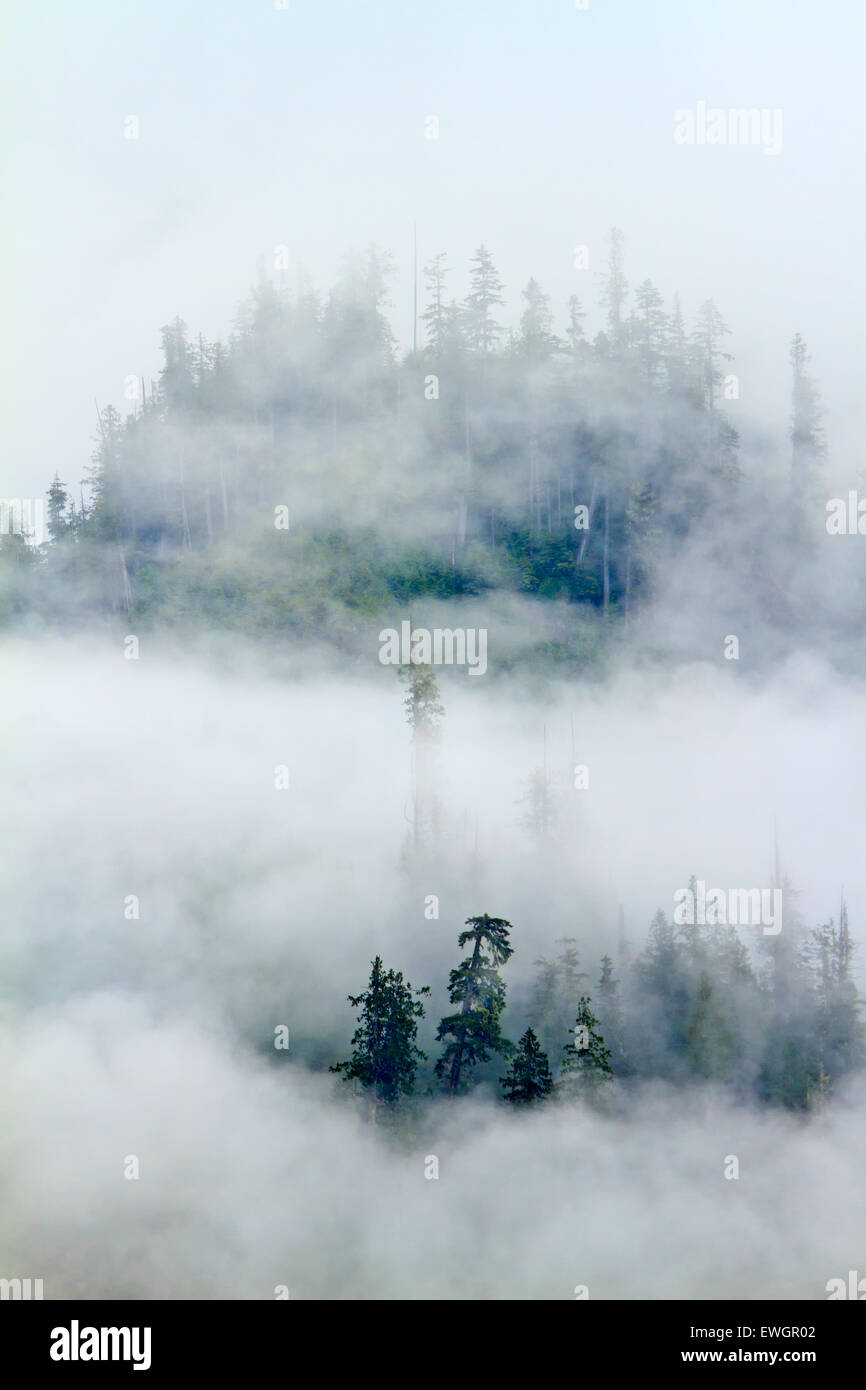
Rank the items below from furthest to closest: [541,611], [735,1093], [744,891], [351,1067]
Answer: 1. [744,891]
2. [541,611]
3. [735,1093]
4. [351,1067]

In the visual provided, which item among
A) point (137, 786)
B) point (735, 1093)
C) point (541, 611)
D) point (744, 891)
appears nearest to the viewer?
point (735, 1093)

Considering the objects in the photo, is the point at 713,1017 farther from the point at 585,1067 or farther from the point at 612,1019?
the point at 585,1067

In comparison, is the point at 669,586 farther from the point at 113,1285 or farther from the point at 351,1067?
the point at 113,1285

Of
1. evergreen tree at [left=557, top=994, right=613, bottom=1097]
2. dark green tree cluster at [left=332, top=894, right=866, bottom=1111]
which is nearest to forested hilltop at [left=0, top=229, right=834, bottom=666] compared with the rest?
dark green tree cluster at [left=332, top=894, right=866, bottom=1111]

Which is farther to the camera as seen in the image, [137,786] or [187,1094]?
[137,786]

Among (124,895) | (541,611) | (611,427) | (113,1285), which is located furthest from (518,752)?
(113,1285)

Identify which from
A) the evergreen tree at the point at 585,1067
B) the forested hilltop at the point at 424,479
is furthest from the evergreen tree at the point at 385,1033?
the forested hilltop at the point at 424,479
